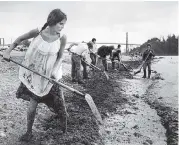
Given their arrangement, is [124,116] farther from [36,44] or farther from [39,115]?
[36,44]

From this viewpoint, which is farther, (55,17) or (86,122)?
(86,122)

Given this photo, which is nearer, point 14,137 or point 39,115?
point 14,137

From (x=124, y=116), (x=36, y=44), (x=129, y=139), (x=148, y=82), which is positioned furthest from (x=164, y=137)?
(x=148, y=82)

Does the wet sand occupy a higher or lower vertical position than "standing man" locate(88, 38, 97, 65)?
lower

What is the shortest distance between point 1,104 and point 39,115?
68 cm

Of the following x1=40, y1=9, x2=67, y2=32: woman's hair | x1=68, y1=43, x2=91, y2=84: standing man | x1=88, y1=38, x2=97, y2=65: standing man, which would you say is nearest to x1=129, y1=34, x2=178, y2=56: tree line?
x1=88, y1=38, x2=97, y2=65: standing man

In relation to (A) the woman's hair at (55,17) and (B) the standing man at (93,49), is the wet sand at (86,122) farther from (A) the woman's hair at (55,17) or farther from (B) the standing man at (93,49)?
(B) the standing man at (93,49)

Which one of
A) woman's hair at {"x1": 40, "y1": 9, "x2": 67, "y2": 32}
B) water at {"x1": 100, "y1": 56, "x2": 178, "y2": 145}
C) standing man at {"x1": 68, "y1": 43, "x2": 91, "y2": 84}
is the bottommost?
water at {"x1": 100, "y1": 56, "x2": 178, "y2": 145}

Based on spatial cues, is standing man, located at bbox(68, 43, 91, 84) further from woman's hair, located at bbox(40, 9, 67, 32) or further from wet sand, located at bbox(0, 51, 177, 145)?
woman's hair, located at bbox(40, 9, 67, 32)

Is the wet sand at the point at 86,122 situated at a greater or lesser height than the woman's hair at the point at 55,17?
lesser

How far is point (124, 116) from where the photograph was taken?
22.2 ft

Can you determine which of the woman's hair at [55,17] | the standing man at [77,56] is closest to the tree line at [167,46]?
the standing man at [77,56]

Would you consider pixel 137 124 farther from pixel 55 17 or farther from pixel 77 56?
pixel 77 56

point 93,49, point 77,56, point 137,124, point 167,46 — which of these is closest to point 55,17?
point 137,124
